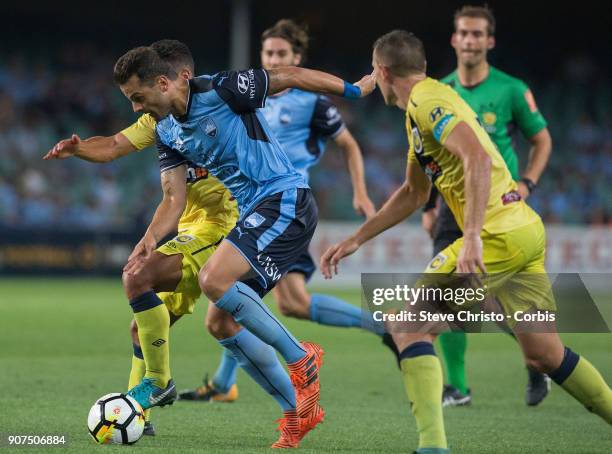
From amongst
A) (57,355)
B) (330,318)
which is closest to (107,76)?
(57,355)

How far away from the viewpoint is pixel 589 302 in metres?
14.1

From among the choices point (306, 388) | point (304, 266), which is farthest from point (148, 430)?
point (304, 266)

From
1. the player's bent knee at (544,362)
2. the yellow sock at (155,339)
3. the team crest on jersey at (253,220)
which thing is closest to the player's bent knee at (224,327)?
the yellow sock at (155,339)

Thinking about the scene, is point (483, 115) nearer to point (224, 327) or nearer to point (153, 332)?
point (224, 327)

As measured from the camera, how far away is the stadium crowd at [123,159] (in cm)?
2028

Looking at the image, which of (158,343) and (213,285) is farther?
(158,343)

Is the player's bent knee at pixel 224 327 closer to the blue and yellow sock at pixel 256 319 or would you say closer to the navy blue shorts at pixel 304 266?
the blue and yellow sock at pixel 256 319

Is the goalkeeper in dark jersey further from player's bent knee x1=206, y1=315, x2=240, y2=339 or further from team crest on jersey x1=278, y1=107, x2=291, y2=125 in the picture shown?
player's bent knee x1=206, y1=315, x2=240, y2=339

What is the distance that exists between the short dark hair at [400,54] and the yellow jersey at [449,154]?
0.09 meters

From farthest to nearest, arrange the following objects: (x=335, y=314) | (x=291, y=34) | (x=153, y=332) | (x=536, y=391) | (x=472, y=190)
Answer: (x=335, y=314), (x=291, y=34), (x=536, y=391), (x=153, y=332), (x=472, y=190)

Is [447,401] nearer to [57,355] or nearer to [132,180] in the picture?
[57,355]

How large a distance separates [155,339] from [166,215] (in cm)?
65

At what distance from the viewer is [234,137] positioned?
534cm

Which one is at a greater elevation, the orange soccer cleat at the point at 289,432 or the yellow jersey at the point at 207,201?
the yellow jersey at the point at 207,201
